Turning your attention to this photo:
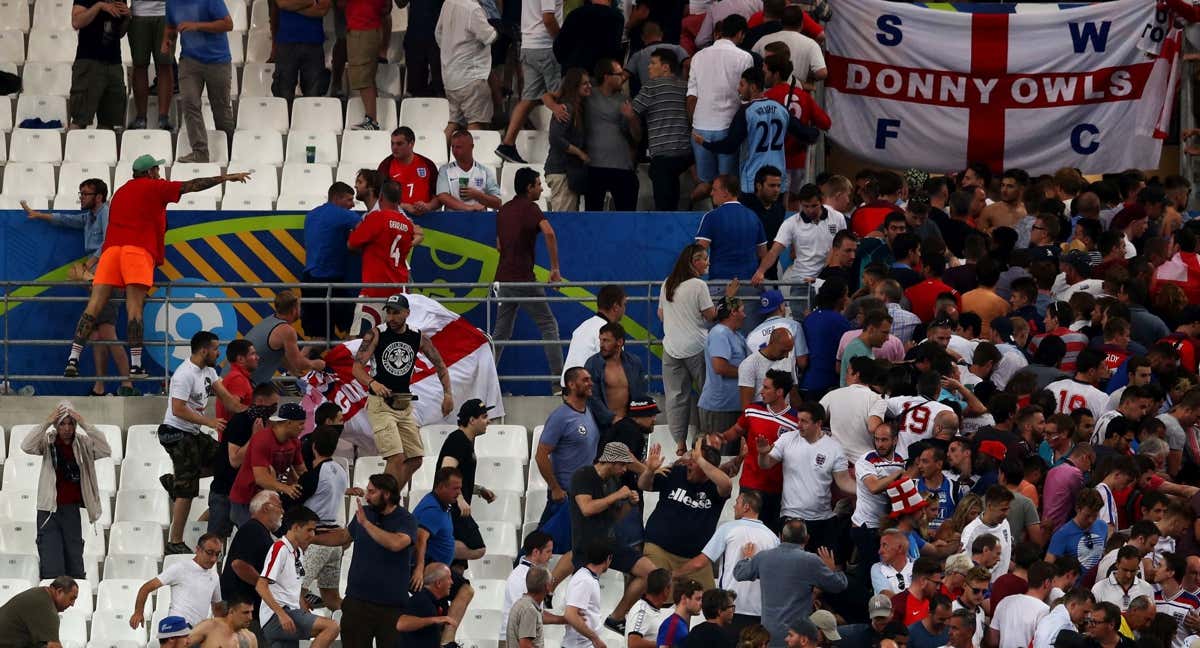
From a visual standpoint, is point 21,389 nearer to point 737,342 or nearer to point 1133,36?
point 737,342

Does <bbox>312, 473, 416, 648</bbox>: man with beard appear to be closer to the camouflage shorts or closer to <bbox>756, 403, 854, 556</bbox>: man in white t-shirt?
the camouflage shorts

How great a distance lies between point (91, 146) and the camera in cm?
2062

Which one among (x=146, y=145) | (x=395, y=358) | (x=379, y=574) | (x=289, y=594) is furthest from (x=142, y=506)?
(x=146, y=145)

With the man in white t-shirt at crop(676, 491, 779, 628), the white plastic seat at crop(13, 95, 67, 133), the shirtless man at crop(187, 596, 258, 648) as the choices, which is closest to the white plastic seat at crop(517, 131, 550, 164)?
the white plastic seat at crop(13, 95, 67, 133)

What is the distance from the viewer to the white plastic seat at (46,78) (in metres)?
21.7

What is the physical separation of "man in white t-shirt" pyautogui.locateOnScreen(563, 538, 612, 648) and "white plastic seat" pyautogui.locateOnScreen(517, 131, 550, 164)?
643 centimetres

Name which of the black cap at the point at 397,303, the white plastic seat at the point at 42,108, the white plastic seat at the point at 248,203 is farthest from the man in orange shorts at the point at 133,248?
the white plastic seat at the point at 42,108

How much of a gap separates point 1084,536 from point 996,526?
0.55 meters

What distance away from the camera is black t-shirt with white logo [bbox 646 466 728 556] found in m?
15.1

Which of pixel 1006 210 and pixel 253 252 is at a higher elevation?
pixel 1006 210

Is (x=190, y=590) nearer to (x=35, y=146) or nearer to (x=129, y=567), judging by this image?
(x=129, y=567)

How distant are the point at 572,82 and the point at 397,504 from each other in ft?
17.0

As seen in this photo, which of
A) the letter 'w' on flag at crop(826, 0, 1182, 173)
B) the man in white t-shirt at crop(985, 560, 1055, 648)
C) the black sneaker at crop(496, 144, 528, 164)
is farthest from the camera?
the letter 'w' on flag at crop(826, 0, 1182, 173)

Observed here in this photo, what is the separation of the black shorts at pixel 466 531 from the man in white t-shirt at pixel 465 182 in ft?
12.4
